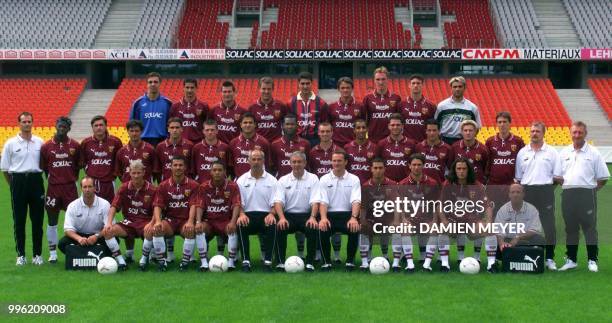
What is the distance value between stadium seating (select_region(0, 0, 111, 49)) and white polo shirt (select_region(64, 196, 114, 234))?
25400 mm

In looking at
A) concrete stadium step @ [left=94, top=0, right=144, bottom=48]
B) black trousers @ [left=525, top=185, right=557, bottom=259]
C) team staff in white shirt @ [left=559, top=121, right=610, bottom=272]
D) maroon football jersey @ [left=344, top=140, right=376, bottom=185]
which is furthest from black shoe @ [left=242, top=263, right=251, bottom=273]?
concrete stadium step @ [left=94, top=0, right=144, bottom=48]

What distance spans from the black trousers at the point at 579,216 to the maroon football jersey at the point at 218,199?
377 centimetres

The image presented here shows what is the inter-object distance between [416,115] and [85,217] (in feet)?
14.3

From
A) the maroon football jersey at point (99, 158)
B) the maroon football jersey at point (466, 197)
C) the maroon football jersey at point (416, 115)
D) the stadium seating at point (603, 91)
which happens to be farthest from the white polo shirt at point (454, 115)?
the stadium seating at point (603, 91)

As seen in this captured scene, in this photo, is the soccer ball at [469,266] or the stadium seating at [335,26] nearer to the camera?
the soccer ball at [469,266]

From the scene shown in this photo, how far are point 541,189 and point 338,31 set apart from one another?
84.4 ft

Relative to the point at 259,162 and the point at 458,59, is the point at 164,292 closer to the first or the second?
the point at 259,162

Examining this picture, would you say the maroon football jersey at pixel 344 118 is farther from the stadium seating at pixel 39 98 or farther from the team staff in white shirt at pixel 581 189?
the stadium seating at pixel 39 98

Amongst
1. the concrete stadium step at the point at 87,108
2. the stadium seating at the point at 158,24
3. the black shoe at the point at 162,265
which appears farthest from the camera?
the stadium seating at the point at 158,24

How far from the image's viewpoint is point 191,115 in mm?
9547

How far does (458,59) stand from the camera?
2948cm

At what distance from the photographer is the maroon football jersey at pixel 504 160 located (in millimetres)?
8375

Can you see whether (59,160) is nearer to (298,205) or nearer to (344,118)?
(298,205)

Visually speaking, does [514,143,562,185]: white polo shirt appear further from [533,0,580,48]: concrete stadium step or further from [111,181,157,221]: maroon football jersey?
[533,0,580,48]: concrete stadium step
